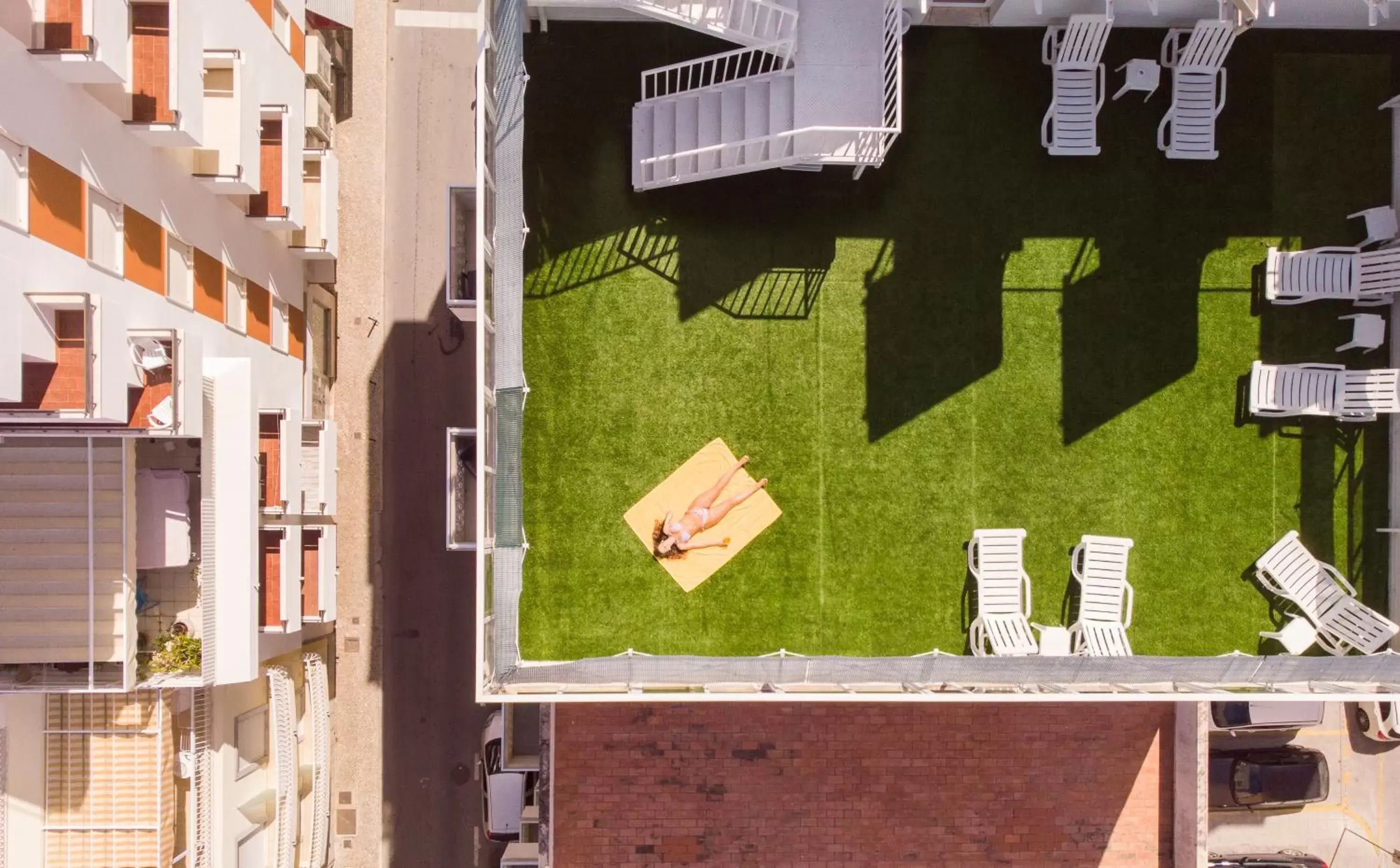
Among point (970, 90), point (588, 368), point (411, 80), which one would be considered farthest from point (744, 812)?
point (411, 80)

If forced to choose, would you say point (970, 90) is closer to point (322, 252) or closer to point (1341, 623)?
point (1341, 623)

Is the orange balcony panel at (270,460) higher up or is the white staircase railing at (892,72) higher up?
the white staircase railing at (892,72)

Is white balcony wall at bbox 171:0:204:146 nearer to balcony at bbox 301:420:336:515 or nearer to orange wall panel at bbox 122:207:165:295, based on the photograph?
orange wall panel at bbox 122:207:165:295

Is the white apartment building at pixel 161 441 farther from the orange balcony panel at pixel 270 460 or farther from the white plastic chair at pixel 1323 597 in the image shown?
the white plastic chair at pixel 1323 597

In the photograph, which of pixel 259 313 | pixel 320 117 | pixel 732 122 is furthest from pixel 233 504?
pixel 732 122

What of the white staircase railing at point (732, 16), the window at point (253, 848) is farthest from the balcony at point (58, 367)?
the window at point (253, 848)

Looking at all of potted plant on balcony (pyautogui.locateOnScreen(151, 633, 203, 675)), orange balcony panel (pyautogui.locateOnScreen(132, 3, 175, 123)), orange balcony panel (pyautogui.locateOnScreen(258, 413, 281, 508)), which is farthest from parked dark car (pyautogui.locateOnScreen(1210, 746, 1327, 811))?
orange balcony panel (pyautogui.locateOnScreen(132, 3, 175, 123))

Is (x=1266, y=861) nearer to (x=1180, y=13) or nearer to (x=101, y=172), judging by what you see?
(x=1180, y=13)
